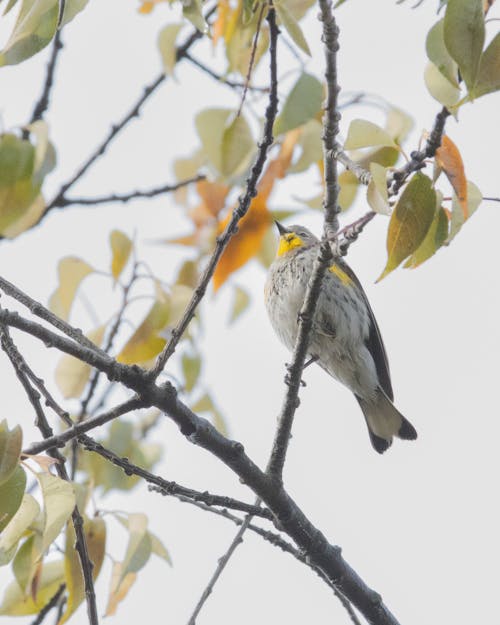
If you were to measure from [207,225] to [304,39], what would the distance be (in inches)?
82.5

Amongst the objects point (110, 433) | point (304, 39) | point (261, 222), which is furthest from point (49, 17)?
point (110, 433)

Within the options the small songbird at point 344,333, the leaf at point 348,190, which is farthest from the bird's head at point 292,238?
the leaf at point 348,190

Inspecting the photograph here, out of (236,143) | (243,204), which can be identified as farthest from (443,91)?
(236,143)

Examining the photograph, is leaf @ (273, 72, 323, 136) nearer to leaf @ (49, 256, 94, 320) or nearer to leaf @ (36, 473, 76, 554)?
leaf @ (49, 256, 94, 320)

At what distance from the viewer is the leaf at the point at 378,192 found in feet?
6.89

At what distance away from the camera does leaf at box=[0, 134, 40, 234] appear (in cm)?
251

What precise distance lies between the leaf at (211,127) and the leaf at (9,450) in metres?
1.65

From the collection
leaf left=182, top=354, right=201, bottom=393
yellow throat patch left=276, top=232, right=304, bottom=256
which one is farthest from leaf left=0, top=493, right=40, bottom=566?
yellow throat patch left=276, top=232, right=304, bottom=256

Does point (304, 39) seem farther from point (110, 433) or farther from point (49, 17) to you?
point (110, 433)

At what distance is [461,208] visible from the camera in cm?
213

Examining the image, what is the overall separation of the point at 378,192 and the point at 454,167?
0.19 m

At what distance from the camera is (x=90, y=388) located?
4445 millimetres

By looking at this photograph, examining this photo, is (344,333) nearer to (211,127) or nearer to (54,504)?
(211,127)

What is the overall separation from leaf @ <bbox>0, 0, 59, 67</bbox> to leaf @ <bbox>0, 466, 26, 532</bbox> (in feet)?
3.31
